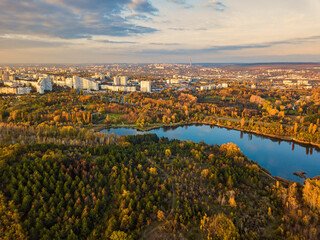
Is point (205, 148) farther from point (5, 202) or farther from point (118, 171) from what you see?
point (5, 202)

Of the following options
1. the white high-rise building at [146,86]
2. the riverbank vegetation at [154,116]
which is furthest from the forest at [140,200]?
the white high-rise building at [146,86]

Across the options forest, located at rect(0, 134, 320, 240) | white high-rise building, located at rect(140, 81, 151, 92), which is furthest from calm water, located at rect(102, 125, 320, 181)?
white high-rise building, located at rect(140, 81, 151, 92)

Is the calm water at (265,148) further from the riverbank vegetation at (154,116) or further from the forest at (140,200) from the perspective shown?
the forest at (140,200)

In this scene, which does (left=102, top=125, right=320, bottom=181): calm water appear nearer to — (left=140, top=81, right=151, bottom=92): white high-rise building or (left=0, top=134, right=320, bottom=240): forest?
(left=0, top=134, right=320, bottom=240): forest

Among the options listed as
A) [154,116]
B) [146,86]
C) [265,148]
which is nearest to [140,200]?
[265,148]

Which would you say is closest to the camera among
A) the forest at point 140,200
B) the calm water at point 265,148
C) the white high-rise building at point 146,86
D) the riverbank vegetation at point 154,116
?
the forest at point 140,200

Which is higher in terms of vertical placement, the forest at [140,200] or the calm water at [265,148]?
the forest at [140,200]

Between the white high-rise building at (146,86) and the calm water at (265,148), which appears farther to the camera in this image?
the white high-rise building at (146,86)
